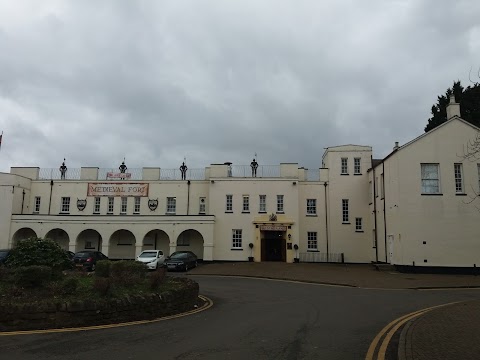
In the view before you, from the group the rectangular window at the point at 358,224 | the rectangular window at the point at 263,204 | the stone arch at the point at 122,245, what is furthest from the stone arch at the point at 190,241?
the rectangular window at the point at 358,224

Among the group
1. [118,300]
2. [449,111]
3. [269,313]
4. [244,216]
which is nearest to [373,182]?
[449,111]

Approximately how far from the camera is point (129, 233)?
1774 inches

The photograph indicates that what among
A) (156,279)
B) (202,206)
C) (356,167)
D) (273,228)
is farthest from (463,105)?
(156,279)

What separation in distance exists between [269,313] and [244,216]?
97.5 feet

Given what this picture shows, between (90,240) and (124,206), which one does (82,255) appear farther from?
(124,206)

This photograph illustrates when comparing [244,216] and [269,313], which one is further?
[244,216]

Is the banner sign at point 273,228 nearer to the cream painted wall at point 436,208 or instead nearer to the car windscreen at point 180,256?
the car windscreen at point 180,256

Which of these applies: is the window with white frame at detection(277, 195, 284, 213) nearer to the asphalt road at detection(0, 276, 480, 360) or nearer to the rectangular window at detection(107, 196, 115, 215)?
the rectangular window at detection(107, 196, 115, 215)

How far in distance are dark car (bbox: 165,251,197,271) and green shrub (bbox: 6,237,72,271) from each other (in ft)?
65.6

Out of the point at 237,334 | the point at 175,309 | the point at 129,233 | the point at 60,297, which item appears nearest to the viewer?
the point at 237,334

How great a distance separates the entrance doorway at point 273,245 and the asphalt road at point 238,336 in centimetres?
2706

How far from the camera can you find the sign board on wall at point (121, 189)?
45.4 m

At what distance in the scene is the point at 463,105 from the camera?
50.8 metres

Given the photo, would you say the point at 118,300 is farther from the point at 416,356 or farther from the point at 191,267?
the point at 191,267
